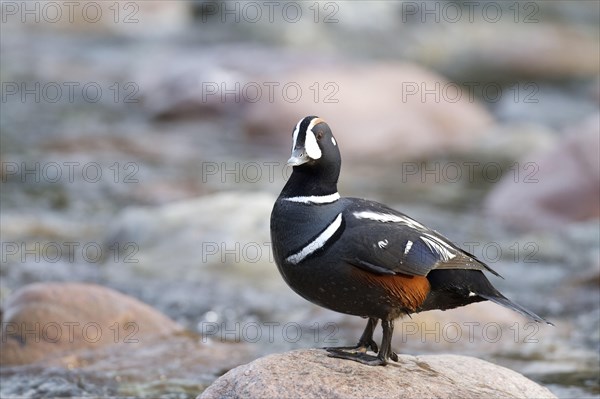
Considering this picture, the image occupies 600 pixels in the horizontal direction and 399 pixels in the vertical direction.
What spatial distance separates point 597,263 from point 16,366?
197 inches

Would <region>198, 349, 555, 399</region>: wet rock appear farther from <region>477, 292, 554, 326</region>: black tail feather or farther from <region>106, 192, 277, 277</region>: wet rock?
<region>106, 192, 277, 277</region>: wet rock

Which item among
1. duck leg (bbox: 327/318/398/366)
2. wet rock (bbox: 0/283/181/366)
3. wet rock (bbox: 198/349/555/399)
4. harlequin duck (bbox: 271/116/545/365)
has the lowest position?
wet rock (bbox: 0/283/181/366)

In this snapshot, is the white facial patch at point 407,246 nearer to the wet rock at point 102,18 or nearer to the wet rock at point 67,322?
the wet rock at point 67,322

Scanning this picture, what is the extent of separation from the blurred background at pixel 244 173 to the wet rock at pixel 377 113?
3 centimetres

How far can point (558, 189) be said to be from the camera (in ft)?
35.6

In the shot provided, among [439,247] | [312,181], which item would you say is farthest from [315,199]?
[439,247]

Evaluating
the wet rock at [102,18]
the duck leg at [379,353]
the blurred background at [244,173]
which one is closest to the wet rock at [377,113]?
the blurred background at [244,173]

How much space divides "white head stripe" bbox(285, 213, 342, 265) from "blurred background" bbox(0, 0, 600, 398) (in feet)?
7.24

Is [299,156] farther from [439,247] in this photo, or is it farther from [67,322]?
[67,322]

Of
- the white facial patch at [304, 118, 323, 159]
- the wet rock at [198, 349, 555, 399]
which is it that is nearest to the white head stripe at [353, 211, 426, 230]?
the white facial patch at [304, 118, 323, 159]

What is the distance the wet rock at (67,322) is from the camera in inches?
273

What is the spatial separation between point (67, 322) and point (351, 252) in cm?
304

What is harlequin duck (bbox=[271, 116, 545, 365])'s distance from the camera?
15.3 feet

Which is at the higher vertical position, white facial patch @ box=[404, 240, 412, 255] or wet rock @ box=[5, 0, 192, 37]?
wet rock @ box=[5, 0, 192, 37]
